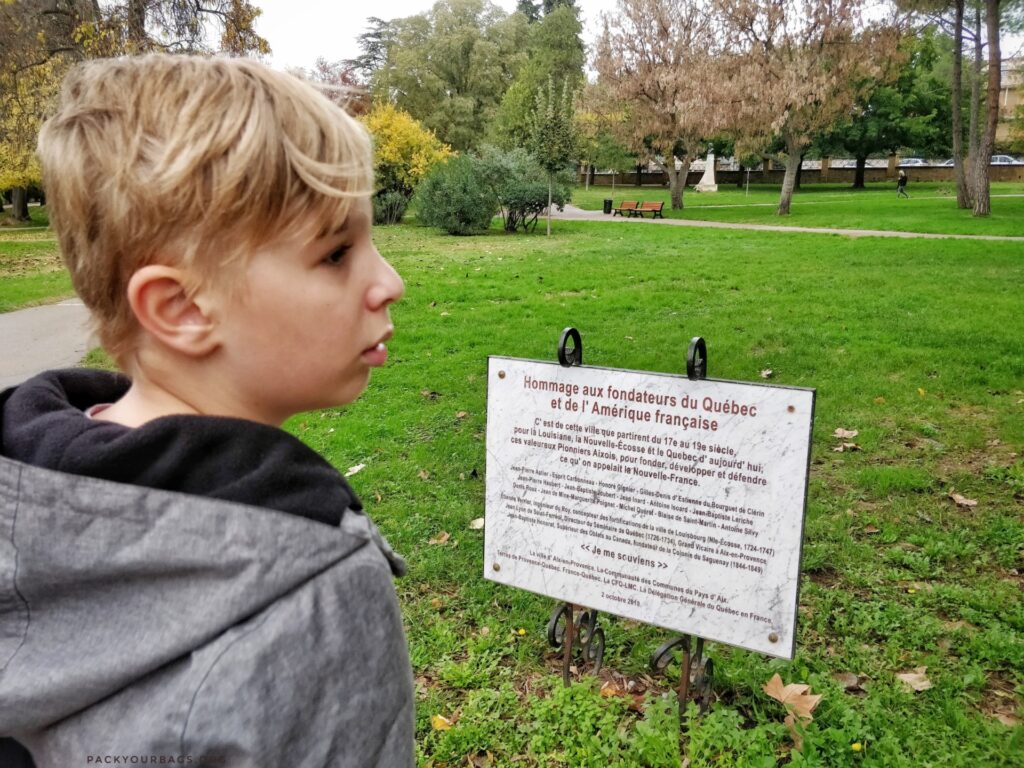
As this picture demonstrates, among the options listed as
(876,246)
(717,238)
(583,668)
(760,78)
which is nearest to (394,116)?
(760,78)

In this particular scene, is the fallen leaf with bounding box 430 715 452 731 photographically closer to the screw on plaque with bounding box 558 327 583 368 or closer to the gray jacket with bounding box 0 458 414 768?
the screw on plaque with bounding box 558 327 583 368

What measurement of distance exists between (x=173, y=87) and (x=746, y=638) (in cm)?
224

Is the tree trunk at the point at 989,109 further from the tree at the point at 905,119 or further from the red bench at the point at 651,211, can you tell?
the tree at the point at 905,119

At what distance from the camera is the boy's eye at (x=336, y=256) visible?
93 centimetres

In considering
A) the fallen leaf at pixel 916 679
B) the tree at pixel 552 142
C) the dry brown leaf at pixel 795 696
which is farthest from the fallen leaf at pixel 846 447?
the tree at pixel 552 142

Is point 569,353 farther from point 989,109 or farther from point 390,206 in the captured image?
point 390,206

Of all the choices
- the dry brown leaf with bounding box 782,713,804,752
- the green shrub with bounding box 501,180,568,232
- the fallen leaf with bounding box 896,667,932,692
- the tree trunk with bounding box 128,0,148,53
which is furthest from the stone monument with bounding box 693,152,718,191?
the dry brown leaf with bounding box 782,713,804,752

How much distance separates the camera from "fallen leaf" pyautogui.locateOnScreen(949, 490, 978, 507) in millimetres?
4121

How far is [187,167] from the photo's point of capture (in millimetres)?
824

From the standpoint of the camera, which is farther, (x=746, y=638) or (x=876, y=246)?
(x=876, y=246)

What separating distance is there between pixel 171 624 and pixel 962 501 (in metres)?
4.34

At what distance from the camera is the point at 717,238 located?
59.1 ft

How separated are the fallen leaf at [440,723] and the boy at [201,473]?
1903mm

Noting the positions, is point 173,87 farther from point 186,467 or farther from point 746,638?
point 746,638
